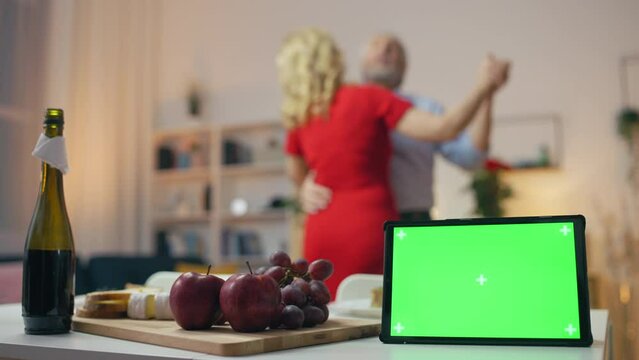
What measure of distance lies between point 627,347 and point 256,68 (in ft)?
12.2

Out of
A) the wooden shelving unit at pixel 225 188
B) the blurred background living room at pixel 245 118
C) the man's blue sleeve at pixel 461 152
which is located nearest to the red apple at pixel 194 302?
the man's blue sleeve at pixel 461 152

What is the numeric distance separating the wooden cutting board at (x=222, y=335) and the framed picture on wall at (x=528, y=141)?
432cm

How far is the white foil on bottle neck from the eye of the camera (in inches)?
41.1

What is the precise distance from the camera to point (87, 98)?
562 centimetres

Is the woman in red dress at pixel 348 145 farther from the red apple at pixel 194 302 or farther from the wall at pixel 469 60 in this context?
the wall at pixel 469 60

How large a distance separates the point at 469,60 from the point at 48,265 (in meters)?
4.84

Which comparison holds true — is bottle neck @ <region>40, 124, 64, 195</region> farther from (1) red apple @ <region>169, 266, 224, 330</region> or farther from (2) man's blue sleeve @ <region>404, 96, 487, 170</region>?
(2) man's blue sleeve @ <region>404, 96, 487, 170</region>

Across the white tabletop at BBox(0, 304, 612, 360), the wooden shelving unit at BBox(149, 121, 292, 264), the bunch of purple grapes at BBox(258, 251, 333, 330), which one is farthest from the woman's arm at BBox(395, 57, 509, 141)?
the wooden shelving unit at BBox(149, 121, 292, 264)

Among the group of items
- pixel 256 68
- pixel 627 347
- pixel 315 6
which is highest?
pixel 315 6

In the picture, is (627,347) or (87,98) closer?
(627,347)

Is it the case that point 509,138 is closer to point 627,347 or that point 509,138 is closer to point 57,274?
point 627,347

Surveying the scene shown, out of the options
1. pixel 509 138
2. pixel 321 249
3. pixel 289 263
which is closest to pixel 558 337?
pixel 289 263

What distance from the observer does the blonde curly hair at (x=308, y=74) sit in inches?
92.3

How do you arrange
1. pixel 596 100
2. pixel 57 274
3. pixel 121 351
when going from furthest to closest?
pixel 596 100
pixel 57 274
pixel 121 351
